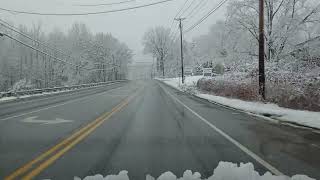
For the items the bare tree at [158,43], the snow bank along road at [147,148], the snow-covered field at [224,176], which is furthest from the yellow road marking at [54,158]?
the bare tree at [158,43]

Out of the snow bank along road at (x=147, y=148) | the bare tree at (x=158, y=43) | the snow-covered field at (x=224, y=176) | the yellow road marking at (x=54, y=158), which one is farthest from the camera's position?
the bare tree at (x=158, y=43)

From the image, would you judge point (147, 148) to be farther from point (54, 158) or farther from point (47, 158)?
point (47, 158)

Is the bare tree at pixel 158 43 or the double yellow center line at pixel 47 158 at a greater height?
the bare tree at pixel 158 43

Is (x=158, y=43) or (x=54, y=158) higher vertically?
(x=158, y=43)

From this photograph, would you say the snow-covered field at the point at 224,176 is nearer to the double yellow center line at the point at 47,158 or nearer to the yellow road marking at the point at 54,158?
the yellow road marking at the point at 54,158

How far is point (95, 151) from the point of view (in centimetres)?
838

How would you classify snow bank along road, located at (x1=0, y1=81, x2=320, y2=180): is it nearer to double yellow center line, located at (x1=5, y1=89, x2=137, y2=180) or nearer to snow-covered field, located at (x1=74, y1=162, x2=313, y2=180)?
double yellow center line, located at (x1=5, y1=89, x2=137, y2=180)

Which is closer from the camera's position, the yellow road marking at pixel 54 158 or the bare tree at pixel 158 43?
the yellow road marking at pixel 54 158

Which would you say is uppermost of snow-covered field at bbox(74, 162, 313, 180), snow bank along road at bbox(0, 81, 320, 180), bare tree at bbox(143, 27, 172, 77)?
bare tree at bbox(143, 27, 172, 77)

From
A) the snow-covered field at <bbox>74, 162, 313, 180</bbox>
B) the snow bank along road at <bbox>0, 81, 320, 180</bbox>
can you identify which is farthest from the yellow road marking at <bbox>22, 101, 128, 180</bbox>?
the snow-covered field at <bbox>74, 162, 313, 180</bbox>

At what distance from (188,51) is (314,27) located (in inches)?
A: 4478

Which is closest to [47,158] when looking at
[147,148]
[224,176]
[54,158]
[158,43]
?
[54,158]

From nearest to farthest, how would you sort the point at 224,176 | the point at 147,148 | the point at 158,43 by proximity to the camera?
the point at 224,176 < the point at 147,148 < the point at 158,43

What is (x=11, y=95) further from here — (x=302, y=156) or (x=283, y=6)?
(x=302, y=156)
